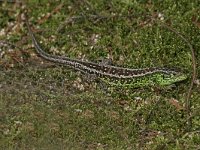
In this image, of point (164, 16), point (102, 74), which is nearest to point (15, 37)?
point (102, 74)

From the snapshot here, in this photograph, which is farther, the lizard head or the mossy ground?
the lizard head

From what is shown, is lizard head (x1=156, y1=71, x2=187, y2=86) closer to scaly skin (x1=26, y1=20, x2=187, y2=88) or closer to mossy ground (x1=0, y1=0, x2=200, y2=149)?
scaly skin (x1=26, y1=20, x2=187, y2=88)

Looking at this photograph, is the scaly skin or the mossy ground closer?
the mossy ground

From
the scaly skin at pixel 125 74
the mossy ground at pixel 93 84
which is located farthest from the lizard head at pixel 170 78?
the mossy ground at pixel 93 84

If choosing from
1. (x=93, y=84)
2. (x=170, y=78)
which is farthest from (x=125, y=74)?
(x=170, y=78)

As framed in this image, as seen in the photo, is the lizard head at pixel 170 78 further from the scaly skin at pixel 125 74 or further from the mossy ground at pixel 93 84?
the mossy ground at pixel 93 84

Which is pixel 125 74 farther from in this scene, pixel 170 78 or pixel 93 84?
pixel 170 78

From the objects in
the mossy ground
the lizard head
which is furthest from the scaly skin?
the mossy ground
